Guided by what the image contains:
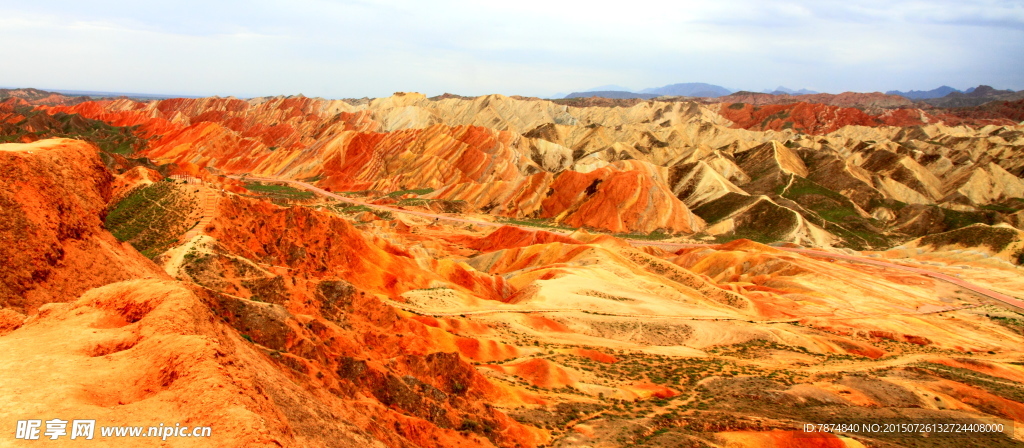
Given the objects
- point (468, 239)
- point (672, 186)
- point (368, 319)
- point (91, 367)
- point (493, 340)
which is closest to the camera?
point (91, 367)

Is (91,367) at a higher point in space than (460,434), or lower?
higher

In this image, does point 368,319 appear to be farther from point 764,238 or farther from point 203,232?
point 764,238

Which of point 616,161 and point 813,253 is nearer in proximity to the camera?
point 813,253

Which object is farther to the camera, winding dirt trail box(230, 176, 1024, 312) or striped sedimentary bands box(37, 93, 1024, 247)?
striped sedimentary bands box(37, 93, 1024, 247)

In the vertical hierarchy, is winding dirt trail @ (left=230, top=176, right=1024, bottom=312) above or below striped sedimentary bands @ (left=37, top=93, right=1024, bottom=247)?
below

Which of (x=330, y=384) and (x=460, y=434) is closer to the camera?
(x=330, y=384)

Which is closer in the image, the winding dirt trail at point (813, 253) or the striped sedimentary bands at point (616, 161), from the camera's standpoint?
the winding dirt trail at point (813, 253)

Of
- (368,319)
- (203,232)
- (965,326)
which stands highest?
(203,232)

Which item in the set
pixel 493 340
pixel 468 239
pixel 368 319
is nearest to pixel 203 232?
pixel 368 319

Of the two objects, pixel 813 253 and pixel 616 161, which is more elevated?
pixel 616 161

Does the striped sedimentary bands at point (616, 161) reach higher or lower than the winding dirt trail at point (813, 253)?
higher

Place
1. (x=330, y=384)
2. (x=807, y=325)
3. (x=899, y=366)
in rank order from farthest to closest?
(x=807, y=325)
(x=899, y=366)
(x=330, y=384)
